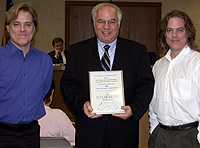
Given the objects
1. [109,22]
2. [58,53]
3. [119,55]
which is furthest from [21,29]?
[58,53]

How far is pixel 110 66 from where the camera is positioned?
2240 mm

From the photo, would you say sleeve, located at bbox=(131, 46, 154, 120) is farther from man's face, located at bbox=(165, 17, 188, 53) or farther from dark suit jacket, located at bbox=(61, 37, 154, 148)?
man's face, located at bbox=(165, 17, 188, 53)

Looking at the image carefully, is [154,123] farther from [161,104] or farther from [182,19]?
[182,19]

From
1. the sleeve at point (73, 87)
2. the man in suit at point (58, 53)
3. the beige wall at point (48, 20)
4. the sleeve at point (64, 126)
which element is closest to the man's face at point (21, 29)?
the sleeve at point (73, 87)

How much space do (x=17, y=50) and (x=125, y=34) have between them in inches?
245

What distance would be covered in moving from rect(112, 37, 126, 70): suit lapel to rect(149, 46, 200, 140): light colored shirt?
0.38 m

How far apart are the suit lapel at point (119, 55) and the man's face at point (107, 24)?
0.30 feet

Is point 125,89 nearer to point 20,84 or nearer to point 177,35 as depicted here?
point 177,35

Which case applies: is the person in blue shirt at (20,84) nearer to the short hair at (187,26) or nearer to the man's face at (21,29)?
the man's face at (21,29)

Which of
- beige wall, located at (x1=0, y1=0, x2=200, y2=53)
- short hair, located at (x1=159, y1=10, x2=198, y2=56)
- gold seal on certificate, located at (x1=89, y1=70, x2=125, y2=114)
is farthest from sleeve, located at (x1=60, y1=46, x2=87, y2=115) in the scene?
beige wall, located at (x1=0, y1=0, x2=200, y2=53)

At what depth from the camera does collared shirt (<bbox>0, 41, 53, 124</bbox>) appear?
2049mm

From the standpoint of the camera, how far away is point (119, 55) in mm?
2254

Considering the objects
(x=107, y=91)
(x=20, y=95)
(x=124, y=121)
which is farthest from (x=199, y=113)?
(x=20, y=95)

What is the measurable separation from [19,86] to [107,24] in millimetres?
925
